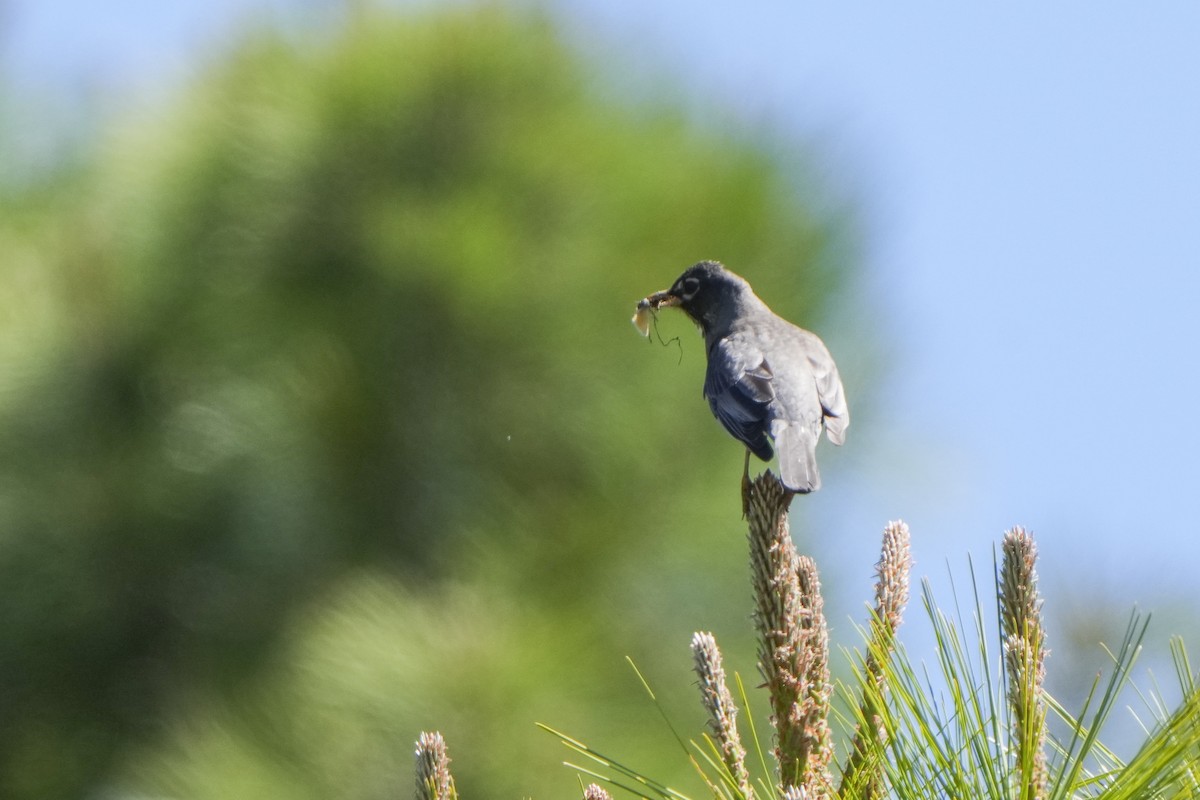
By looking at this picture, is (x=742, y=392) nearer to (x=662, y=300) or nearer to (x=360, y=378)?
(x=662, y=300)

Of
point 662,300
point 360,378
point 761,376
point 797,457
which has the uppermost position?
point 662,300

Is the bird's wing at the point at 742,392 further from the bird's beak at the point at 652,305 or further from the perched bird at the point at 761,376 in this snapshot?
the bird's beak at the point at 652,305

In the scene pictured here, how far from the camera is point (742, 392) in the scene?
9.04ft

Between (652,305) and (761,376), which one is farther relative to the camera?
(652,305)

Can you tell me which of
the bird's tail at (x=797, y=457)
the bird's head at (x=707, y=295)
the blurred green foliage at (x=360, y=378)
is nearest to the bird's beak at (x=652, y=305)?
the bird's head at (x=707, y=295)

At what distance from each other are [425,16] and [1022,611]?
469 centimetres

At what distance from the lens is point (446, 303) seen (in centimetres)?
495

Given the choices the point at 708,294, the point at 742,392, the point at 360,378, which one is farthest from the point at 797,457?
the point at 360,378

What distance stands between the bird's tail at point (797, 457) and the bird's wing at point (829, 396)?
14 centimetres

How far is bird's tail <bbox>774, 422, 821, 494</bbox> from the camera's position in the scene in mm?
2197

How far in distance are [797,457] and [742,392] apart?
1.24 feet

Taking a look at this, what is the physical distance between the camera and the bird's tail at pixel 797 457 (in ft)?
7.21

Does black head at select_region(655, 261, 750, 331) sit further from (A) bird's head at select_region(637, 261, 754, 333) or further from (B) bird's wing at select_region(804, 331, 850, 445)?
(B) bird's wing at select_region(804, 331, 850, 445)

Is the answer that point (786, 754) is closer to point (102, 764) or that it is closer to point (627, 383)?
point (627, 383)
